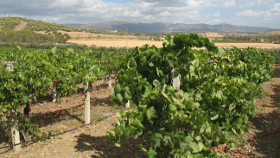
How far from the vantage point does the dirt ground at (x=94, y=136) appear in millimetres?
4605

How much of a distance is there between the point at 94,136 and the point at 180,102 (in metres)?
4.11

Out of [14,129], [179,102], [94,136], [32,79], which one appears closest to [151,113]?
[179,102]

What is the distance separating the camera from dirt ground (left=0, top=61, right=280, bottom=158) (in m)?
4.61

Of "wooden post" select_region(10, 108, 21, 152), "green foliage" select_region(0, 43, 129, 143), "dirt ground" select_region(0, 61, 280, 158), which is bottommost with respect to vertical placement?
"dirt ground" select_region(0, 61, 280, 158)

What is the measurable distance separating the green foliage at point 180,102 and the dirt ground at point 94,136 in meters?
1.53

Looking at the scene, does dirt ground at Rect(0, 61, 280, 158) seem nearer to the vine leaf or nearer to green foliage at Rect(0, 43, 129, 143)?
green foliage at Rect(0, 43, 129, 143)

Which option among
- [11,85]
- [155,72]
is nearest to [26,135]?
[11,85]

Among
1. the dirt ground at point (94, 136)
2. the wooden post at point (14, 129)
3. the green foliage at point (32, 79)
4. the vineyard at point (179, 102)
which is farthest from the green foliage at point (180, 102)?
the wooden post at point (14, 129)

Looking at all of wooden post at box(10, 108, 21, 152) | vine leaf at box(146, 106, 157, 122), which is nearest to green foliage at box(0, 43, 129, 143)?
wooden post at box(10, 108, 21, 152)

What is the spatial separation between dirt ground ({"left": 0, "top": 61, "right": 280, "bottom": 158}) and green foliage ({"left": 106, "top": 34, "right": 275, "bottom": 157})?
1532 mm

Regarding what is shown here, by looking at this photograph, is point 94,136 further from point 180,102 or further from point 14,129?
point 180,102

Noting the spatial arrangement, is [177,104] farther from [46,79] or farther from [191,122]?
[46,79]

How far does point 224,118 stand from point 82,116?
5.82 meters

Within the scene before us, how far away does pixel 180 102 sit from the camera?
204 cm
